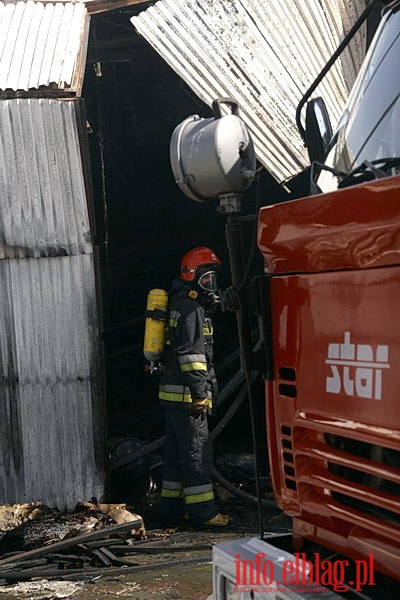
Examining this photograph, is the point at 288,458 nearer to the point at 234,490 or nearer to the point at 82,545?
the point at 82,545

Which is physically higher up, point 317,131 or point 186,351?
point 317,131

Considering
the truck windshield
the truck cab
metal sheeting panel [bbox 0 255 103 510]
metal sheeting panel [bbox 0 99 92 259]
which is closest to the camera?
the truck cab

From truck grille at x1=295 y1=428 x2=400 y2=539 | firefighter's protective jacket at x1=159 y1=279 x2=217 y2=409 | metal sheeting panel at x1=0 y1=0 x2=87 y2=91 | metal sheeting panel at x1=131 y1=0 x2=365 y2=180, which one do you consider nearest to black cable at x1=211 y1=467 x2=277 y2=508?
firefighter's protective jacket at x1=159 y1=279 x2=217 y2=409

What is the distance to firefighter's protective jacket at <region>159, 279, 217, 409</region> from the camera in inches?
263

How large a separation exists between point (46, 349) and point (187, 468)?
1.56 meters

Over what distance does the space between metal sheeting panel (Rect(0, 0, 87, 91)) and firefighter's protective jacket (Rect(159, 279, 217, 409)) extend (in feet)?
6.58

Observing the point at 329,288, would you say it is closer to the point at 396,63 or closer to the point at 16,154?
the point at 396,63

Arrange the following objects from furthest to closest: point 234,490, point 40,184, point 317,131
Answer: point 234,490, point 40,184, point 317,131

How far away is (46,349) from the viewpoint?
6.89 m

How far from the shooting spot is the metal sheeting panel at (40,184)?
266 inches

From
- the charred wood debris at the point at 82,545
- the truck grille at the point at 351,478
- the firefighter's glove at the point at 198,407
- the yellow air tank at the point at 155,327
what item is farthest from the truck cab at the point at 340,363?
the yellow air tank at the point at 155,327

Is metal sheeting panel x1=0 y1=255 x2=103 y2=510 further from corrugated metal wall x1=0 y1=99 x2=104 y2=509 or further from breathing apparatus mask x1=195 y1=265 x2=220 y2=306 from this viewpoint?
breathing apparatus mask x1=195 y1=265 x2=220 y2=306

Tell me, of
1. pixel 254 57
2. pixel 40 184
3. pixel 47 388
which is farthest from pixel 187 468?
pixel 254 57

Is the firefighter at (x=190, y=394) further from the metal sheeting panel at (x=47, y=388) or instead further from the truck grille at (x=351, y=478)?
the truck grille at (x=351, y=478)
